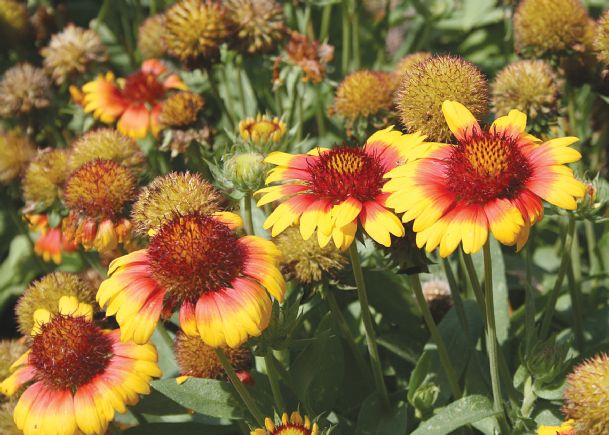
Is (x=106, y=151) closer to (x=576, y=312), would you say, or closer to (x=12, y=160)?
(x=12, y=160)

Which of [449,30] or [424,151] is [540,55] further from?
[449,30]

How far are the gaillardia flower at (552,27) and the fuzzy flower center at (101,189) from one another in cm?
125

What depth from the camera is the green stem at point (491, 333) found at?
1445 millimetres

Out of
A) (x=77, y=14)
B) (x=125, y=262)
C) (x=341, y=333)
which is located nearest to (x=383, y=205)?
(x=125, y=262)

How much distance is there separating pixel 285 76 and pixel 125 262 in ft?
4.37

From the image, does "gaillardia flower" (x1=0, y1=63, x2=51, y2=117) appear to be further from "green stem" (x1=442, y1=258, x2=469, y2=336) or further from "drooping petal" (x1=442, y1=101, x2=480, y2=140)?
"drooping petal" (x1=442, y1=101, x2=480, y2=140)

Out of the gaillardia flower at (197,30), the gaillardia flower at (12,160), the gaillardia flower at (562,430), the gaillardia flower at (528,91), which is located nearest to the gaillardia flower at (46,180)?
the gaillardia flower at (12,160)

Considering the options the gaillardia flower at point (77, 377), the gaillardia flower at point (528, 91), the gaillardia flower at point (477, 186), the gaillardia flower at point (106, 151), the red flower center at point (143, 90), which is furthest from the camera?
the red flower center at point (143, 90)

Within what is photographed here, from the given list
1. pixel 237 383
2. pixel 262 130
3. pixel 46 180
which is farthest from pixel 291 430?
pixel 46 180

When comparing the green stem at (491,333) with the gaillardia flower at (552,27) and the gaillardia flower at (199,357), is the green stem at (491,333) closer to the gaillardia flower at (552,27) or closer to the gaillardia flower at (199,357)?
the gaillardia flower at (199,357)

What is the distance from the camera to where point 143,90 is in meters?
2.76

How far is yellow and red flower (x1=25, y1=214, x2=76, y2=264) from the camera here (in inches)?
104

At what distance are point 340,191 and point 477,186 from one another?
26 centimetres

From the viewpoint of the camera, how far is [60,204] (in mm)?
2438
